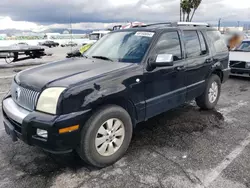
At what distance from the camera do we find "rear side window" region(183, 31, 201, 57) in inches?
163

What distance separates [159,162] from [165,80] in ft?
4.04

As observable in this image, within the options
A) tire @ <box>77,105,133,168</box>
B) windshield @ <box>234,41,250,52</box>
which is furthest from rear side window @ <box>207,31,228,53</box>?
windshield @ <box>234,41,250,52</box>

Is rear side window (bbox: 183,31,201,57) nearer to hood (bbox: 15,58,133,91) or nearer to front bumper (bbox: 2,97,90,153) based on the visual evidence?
hood (bbox: 15,58,133,91)

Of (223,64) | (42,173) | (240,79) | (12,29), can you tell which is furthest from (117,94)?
(12,29)

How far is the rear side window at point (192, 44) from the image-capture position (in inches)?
163

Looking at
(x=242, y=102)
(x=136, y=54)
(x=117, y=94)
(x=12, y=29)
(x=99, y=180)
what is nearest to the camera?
(x=99, y=180)

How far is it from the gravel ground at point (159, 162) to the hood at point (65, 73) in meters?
1.03

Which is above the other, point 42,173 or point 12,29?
point 12,29

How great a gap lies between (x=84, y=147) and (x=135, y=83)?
3.47ft

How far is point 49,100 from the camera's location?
257cm

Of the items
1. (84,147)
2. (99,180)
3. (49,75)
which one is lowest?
(99,180)

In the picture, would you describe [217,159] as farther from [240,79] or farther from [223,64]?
[240,79]

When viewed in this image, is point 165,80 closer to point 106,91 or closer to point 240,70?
point 106,91

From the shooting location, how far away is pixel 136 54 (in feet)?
11.3
